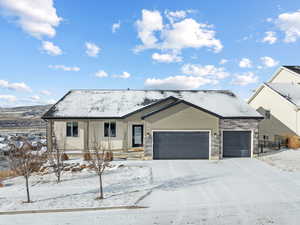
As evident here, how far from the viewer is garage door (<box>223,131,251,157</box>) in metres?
16.5

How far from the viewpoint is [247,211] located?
24.0 feet

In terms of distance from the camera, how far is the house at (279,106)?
2061 centimetres

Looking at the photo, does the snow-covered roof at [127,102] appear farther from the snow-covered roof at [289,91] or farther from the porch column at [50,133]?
the snow-covered roof at [289,91]

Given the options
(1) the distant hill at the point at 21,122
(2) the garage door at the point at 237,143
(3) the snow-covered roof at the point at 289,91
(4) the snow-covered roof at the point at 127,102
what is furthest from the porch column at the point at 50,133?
(3) the snow-covered roof at the point at 289,91

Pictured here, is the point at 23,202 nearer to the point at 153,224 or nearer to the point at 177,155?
the point at 153,224

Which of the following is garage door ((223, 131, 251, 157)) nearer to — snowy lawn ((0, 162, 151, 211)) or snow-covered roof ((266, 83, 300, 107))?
snowy lawn ((0, 162, 151, 211))

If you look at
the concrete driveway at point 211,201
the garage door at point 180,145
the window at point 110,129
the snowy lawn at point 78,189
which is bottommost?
the snowy lawn at point 78,189

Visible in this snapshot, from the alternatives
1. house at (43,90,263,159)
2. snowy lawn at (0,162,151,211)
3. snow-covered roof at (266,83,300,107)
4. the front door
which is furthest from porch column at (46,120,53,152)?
snow-covered roof at (266,83,300,107)

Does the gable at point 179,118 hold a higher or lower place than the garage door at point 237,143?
higher

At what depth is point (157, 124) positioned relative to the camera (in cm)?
1581

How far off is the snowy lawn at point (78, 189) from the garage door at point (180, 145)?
2.76 metres

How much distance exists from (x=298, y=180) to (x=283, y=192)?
2581 millimetres

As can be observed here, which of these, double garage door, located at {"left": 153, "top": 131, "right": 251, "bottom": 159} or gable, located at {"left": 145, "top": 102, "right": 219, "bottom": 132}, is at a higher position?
gable, located at {"left": 145, "top": 102, "right": 219, "bottom": 132}

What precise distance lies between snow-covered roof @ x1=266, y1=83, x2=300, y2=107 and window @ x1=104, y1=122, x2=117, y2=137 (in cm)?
1887
